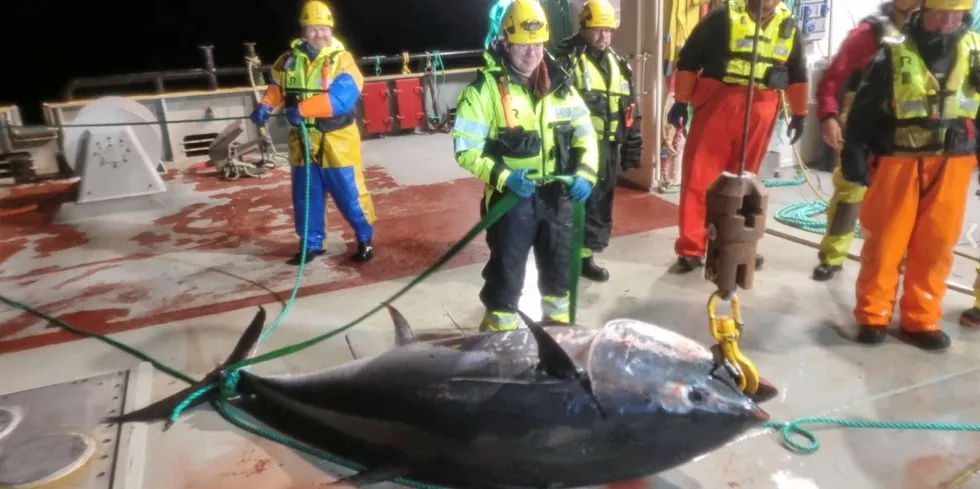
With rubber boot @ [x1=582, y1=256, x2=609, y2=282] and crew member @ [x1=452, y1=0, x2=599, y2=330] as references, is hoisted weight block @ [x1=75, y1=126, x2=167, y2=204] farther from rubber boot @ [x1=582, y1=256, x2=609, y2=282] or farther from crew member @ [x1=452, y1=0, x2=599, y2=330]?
crew member @ [x1=452, y1=0, x2=599, y2=330]

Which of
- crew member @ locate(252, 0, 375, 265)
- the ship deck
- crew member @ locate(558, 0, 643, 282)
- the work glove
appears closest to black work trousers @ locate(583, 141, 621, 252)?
crew member @ locate(558, 0, 643, 282)

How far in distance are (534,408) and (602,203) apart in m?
3.00

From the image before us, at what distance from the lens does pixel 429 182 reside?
773 centimetres

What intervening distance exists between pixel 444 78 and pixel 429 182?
12.4 ft

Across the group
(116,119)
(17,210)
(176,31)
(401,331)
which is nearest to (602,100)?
(401,331)

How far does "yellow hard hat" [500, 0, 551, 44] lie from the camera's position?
9.59ft

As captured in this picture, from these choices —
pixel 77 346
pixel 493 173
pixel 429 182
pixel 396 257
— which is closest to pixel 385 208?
pixel 429 182

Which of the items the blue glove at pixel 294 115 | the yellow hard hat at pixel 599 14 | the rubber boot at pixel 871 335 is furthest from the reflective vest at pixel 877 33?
the blue glove at pixel 294 115

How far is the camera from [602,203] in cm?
481

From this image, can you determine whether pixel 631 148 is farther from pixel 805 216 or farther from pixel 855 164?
pixel 805 216

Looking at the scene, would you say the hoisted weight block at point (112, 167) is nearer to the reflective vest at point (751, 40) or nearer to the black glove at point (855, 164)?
the reflective vest at point (751, 40)

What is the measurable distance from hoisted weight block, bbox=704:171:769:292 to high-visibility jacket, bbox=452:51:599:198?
124 cm

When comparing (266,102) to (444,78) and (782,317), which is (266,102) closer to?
(782,317)

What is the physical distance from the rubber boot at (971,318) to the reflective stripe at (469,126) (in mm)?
2945
